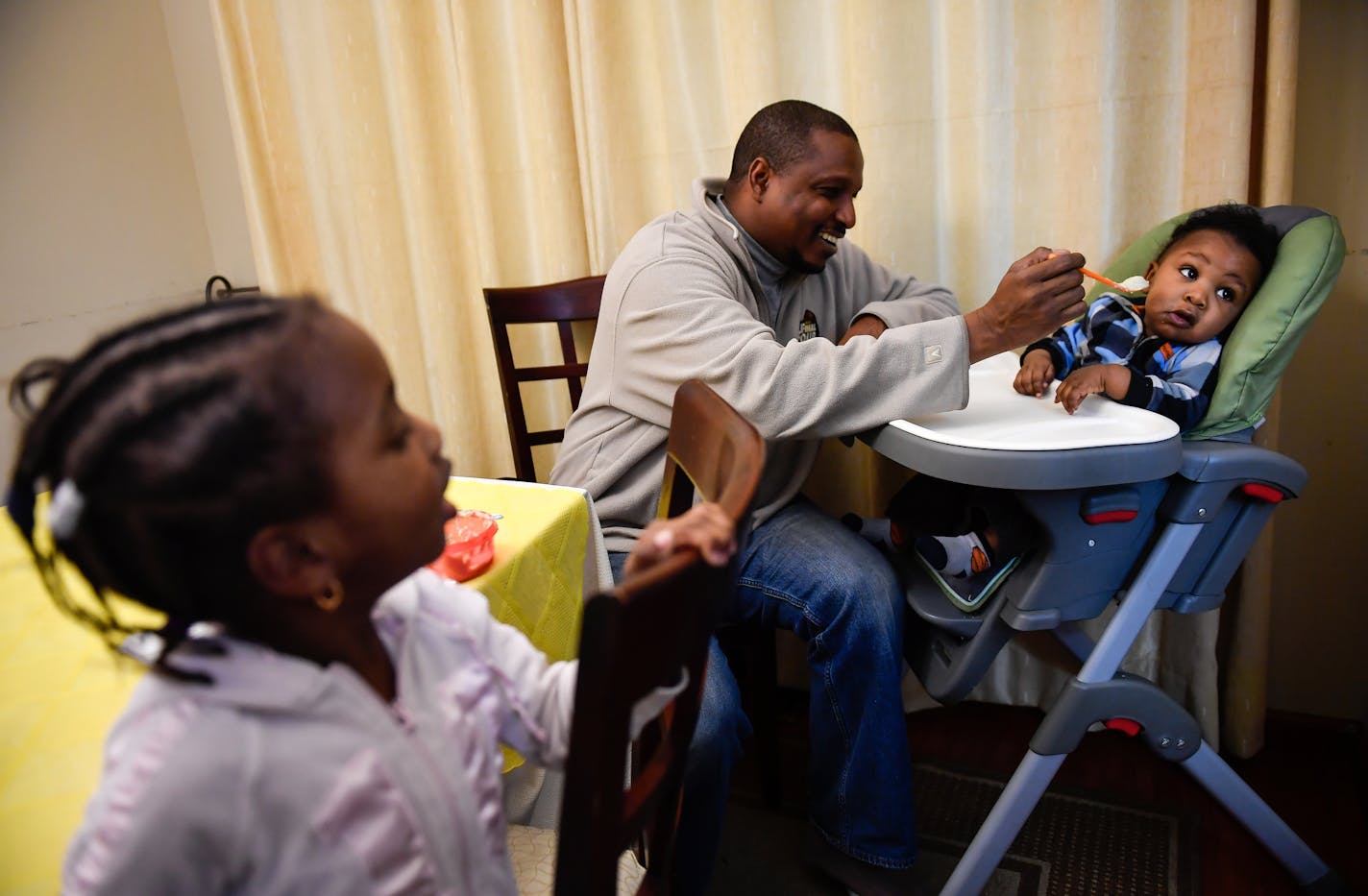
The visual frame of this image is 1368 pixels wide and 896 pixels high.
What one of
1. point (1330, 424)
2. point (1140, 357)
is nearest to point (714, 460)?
point (1140, 357)

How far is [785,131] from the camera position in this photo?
1477mm

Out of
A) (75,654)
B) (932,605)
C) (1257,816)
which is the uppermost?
(75,654)

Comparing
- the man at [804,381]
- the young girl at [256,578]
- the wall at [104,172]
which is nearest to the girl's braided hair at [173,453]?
the young girl at [256,578]

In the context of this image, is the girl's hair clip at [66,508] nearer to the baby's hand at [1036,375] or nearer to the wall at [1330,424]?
the baby's hand at [1036,375]

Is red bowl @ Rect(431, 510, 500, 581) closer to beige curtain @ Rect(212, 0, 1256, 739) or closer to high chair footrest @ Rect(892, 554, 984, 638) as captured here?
high chair footrest @ Rect(892, 554, 984, 638)

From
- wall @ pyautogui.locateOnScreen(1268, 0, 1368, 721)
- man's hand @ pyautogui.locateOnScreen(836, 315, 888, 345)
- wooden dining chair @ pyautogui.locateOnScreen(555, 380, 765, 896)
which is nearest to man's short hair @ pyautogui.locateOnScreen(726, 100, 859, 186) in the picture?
man's hand @ pyautogui.locateOnScreen(836, 315, 888, 345)

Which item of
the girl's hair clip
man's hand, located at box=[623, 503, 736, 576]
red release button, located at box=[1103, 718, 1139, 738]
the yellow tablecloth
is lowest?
red release button, located at box=[1103, 718, 1139, 738]

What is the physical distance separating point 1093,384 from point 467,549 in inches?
32.8

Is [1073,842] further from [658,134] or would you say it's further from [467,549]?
[658,134]

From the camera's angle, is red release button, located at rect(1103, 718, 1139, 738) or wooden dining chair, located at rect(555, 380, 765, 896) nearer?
wooden dining chair, located at rect(555, 380, 765, 896)

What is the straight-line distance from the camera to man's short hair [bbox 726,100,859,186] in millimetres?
1461

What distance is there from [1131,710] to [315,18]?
6.97 ft

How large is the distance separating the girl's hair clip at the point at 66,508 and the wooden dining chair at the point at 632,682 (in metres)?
0.30

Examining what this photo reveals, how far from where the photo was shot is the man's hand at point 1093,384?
1.15m
